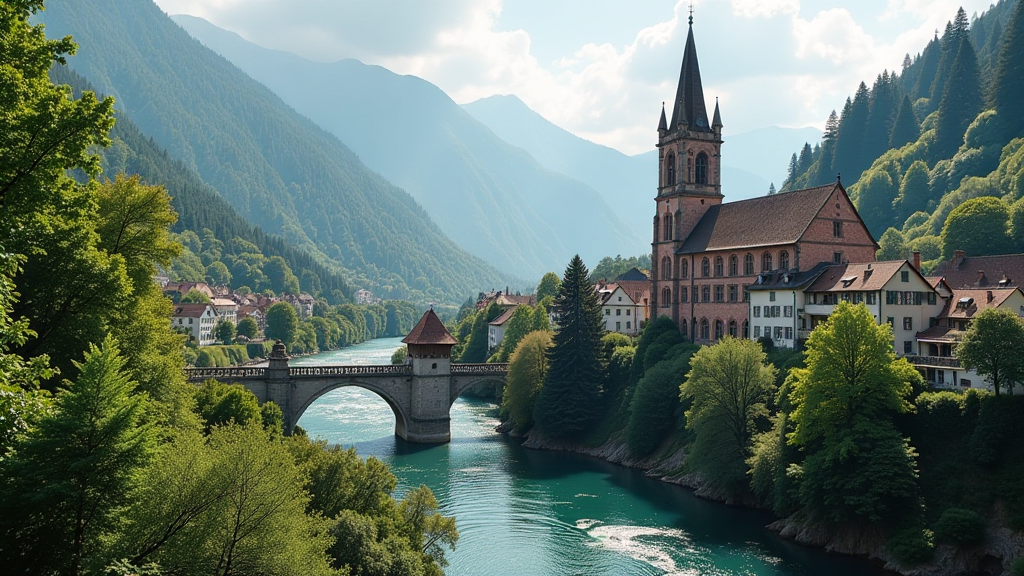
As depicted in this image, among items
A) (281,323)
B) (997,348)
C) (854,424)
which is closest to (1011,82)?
(997,348)

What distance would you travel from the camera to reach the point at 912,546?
38.8m

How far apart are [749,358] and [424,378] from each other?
3184 centimetres

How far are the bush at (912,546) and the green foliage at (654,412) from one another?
24267 millimetres

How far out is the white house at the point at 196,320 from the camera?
436 feet

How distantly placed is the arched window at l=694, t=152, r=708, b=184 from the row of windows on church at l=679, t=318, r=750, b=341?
14.8m

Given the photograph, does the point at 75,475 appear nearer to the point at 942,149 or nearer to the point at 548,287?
the point at 548,287

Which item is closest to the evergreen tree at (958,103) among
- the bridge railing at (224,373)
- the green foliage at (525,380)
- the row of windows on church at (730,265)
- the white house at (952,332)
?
the row of windows on church at (730,265)

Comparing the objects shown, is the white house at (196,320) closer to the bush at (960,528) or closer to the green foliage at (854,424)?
the green foliage at (854,424)

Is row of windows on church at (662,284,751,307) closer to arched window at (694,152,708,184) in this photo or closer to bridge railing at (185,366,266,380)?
arched window at (694,152,708,184)

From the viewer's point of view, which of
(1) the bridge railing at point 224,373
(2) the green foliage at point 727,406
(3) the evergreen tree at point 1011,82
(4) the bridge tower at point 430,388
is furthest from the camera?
(3) the evergreen tree at point 1011,82

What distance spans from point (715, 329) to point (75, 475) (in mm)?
63976

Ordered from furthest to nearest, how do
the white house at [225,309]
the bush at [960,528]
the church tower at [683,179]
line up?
the white house at [225,309], the church tower at [683,179], the bush at [960,528]

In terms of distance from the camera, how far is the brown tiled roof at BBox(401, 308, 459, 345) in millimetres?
75750

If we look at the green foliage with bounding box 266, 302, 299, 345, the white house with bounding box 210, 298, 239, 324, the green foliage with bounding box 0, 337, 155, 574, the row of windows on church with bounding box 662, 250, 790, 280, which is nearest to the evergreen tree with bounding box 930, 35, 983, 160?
the row of windows on church with bounding box 662, 250, 790, 280
